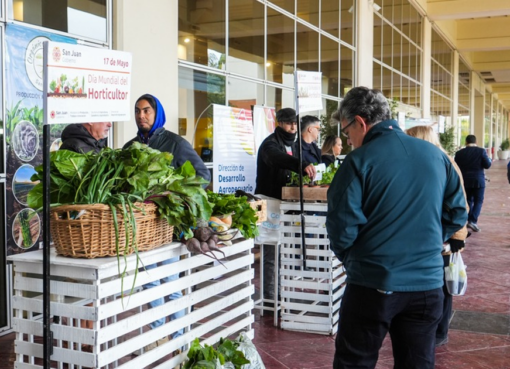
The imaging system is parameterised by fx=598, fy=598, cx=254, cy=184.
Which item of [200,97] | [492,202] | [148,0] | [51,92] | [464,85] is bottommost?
[492,202]

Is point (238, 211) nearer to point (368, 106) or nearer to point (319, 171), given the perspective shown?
point (368, 106)

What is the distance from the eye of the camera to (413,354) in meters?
2.55

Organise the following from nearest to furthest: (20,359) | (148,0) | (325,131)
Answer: (20,359) → (148,0) → (325,131)

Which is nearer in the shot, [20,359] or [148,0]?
[20,359]

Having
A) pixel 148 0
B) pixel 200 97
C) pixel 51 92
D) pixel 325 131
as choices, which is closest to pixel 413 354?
pixel 51 92

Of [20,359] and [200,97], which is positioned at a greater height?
[200,97]

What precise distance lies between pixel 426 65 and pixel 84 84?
17702mm

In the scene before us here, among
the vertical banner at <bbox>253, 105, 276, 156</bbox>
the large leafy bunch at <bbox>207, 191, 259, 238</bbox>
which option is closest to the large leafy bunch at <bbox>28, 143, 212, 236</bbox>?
the large leafy bunch at <bbox>207, 191, 259, 238</bbox>

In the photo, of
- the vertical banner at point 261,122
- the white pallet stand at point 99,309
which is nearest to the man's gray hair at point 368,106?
the white pallet stand at point 99,309

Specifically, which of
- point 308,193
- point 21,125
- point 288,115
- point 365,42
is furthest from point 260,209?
point 365,42

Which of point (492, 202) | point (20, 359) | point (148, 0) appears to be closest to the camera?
point (20, 359)

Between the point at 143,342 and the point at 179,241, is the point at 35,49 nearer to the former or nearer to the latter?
the point at 179,241

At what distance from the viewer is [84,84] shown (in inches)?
96.0

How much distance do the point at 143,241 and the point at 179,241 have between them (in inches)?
12.4
